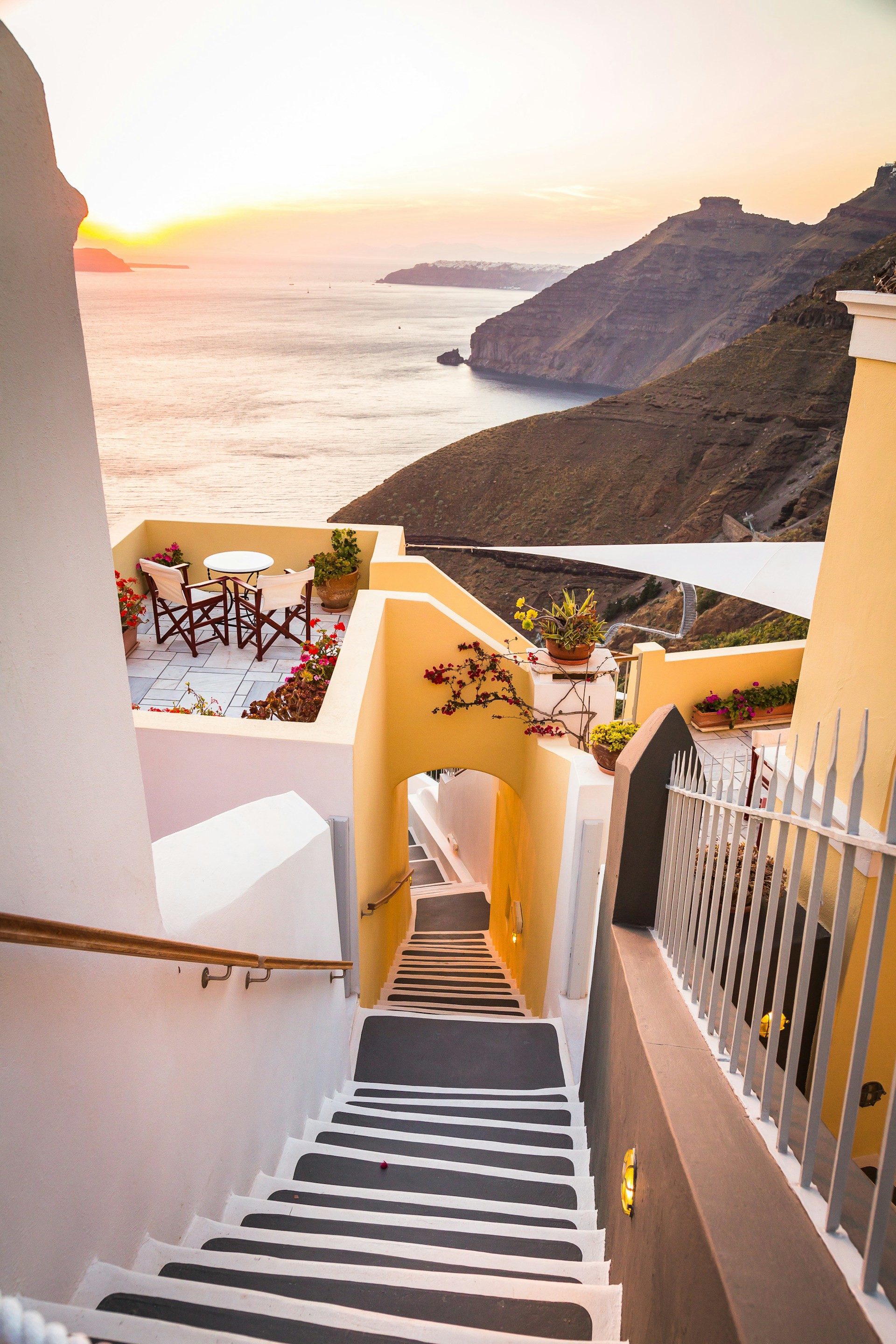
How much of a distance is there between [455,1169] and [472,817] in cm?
1204

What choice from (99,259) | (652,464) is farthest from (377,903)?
(99,259)

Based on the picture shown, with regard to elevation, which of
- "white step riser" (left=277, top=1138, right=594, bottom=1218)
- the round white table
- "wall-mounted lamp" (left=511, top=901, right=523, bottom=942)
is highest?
the round white table

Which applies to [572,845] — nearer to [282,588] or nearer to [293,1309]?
[282,588]

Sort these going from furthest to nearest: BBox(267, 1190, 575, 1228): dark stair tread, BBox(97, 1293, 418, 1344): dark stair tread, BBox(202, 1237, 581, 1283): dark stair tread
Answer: BBox(267, 1190, 575, 1228): dark stair tread
BBox(202, 1237, 581, 1283): dark stair tread
BBox(97, 1293, 418, 1344): dark stair tread

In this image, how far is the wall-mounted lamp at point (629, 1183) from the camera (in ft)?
8.28

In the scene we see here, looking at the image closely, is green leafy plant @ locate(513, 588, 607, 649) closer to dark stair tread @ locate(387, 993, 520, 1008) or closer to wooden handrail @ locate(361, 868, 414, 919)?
wooden handrail @ locate(361, 868, 414, 919)

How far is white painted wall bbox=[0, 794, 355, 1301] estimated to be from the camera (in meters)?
1.71

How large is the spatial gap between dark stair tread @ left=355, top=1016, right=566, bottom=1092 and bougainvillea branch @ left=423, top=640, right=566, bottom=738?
2.59 meters

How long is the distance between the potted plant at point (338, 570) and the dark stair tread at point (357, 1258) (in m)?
6.59

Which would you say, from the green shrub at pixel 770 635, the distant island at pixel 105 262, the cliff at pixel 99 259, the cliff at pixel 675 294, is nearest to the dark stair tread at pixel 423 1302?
the green shrub at pixel 770 635

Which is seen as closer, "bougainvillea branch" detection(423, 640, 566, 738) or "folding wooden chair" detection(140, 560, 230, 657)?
"folding wooden chair" detection(140, 560, 230, 657)

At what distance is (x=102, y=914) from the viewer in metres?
2.03

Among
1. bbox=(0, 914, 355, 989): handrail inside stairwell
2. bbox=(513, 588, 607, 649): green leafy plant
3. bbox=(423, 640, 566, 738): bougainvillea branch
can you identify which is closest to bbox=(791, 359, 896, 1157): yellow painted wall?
bbox=(0, 914, 355, 989): handrail inside stairwell

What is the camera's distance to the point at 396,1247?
9.31ft
